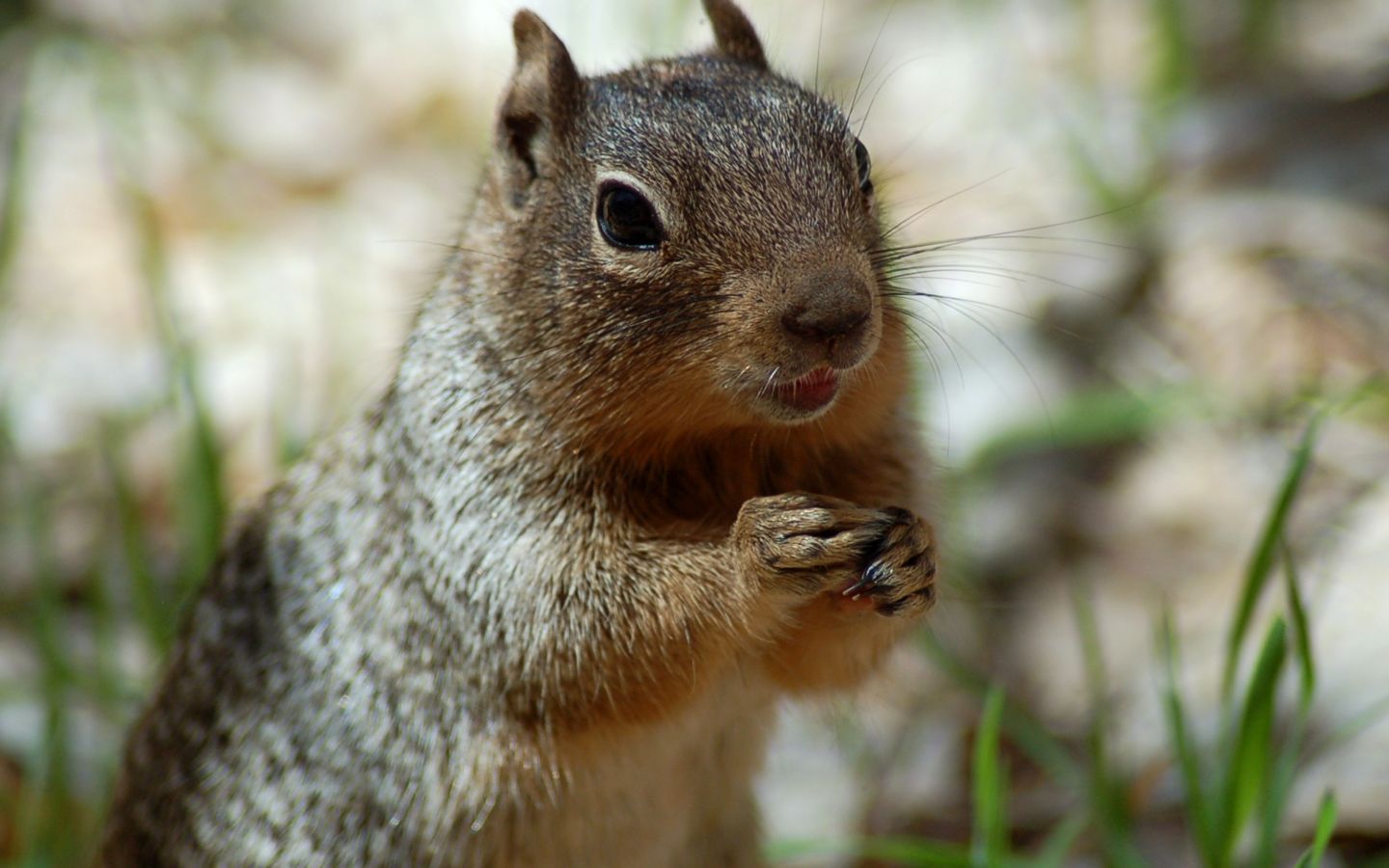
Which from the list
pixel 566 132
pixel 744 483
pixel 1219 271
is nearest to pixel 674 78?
pixel 566 132

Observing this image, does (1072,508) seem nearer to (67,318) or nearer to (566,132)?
(566,132)

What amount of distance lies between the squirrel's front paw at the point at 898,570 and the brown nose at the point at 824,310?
360 mm

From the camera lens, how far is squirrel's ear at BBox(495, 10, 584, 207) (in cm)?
297

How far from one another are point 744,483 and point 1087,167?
3377mm

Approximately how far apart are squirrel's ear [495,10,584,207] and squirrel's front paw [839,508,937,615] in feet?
3.25

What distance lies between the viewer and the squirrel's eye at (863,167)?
2.93 metres

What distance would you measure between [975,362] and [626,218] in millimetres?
2735

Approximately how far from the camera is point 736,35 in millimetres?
3326

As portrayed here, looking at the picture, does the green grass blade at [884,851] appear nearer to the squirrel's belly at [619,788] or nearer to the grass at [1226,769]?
the grass at [1226,769]

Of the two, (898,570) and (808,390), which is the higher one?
(808,390)

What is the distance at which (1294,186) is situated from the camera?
18.3 ft

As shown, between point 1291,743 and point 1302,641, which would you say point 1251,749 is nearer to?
point 1291,743

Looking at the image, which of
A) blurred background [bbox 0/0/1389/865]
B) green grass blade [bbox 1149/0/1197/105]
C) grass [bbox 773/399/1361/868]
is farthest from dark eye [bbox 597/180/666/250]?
green grass blade [bbox 1149/0/1197/105]

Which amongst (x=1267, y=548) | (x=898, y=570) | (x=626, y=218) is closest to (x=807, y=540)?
(x=898, y=570)
